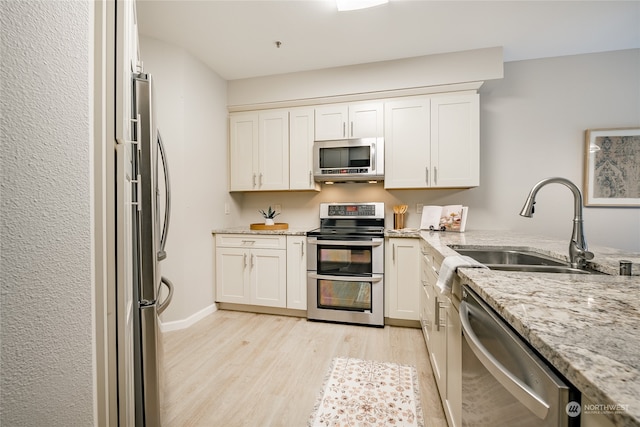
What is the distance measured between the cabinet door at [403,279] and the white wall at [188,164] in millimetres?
1869

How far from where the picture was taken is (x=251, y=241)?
3016 mm

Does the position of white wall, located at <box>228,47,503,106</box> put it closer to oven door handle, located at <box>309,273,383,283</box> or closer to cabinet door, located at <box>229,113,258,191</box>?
cabinet door, located at <box>229,113,258,191</box>

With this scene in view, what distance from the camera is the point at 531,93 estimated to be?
288 cm

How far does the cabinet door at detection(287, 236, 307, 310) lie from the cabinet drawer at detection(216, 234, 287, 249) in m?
0.10

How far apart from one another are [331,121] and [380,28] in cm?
96

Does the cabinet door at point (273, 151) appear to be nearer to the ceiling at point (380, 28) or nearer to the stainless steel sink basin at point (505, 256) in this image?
the ceiling at point (380, 28)

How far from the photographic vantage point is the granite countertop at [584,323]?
0.39 metres

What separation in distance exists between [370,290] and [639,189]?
2632mm

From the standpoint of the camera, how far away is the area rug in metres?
1.49

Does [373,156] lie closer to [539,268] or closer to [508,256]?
[508,256]

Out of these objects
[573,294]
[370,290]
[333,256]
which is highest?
[573,294]

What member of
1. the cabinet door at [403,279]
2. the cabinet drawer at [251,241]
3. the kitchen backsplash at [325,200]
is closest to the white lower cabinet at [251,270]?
the cabinet drawer at [251,241]

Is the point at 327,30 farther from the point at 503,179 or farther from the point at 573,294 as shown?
the point at 573,294

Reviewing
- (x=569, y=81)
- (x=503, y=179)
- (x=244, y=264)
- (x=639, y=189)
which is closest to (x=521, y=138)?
(x=503, y=179)
